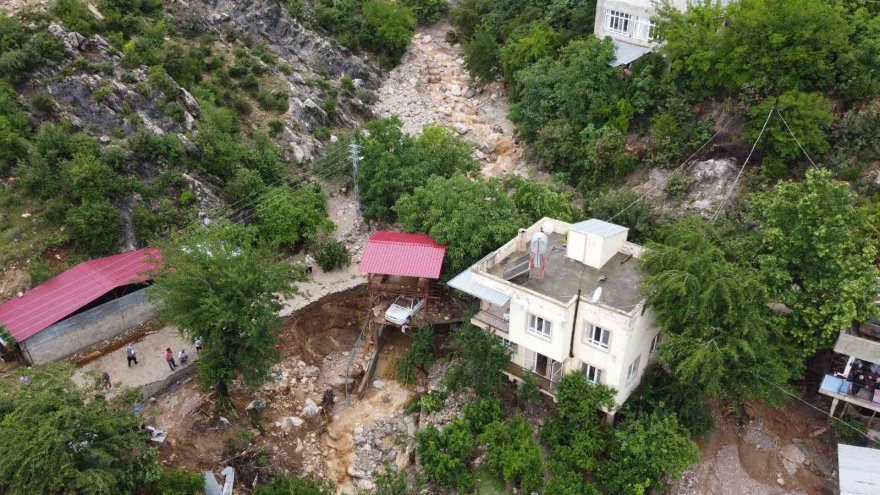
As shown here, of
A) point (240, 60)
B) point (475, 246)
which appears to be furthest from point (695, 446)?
point (240, 60)

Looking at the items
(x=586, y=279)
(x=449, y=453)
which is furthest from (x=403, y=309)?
(x=586, y=279)

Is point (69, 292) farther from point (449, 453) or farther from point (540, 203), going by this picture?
point (540, 203)

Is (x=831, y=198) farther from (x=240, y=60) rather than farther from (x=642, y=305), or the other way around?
(x=240, y=60)

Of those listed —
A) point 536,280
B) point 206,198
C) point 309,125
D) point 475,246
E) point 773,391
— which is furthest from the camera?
point 309,125

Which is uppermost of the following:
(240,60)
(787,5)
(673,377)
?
(787,5)

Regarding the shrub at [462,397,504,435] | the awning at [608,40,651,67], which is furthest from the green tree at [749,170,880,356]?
the awning at [608,40,651,67]

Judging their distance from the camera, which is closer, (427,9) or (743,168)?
(743,168)

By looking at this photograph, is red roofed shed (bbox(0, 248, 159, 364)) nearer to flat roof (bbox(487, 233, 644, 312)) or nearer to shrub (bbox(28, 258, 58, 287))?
shrub (bbox(28, 258, 58, 287))
